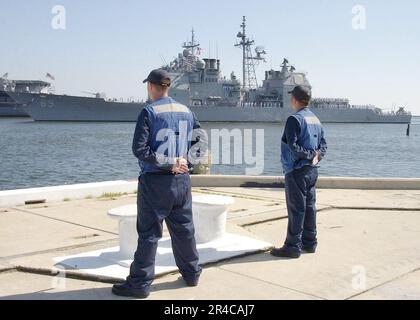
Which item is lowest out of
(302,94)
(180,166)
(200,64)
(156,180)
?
(156,180)

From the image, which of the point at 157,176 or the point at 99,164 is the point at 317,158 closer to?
the point at 157,176

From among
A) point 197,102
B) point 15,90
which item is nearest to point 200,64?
point 197,102

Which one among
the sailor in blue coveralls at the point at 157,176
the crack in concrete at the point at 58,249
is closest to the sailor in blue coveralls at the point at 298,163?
the sailor in blue coveralls at the point at 157,176

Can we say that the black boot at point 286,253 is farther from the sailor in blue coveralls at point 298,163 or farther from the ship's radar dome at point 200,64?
the ship's radar dome at point 200,64

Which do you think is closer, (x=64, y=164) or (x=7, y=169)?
(x=7, y=169)

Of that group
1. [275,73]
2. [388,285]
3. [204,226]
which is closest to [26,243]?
[204,226]

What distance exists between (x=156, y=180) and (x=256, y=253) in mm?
1820

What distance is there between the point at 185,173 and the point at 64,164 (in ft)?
92.2

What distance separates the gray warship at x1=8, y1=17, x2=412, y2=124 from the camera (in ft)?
303

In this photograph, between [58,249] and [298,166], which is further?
[58,249]

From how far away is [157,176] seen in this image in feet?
12.9
